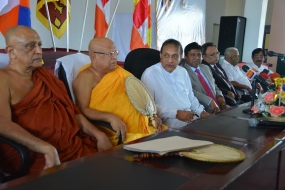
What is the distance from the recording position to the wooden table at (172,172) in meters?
0.89

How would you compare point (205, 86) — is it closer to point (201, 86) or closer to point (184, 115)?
point (201, 86)

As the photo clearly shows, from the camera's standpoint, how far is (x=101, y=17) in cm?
366

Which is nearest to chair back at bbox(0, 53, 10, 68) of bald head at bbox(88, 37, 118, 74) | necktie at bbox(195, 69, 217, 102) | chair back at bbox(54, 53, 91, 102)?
chair back at bbox(54, 53, 91, 102)

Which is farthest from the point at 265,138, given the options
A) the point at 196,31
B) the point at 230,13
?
the point at 230,13

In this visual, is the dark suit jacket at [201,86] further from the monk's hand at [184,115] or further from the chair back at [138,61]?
the monk's hand at [184,115]

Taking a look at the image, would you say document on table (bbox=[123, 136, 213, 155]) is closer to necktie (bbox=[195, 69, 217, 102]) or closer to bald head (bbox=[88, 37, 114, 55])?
bald head (bbox=[88, 37, 114, 55])

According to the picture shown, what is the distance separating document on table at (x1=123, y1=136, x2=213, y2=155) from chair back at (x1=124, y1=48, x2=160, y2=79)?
141 cm

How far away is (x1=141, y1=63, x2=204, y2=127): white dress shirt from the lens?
237cm

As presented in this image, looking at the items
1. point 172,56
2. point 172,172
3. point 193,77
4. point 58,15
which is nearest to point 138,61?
point 172,56

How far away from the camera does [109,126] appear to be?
1.86 metres

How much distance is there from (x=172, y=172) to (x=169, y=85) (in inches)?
60.1

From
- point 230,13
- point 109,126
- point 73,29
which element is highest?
point 230,13

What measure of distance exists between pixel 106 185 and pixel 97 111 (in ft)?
3.47

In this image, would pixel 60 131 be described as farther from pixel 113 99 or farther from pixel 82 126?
pixel 113 99
